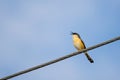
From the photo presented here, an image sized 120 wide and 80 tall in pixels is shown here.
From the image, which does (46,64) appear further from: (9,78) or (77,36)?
(77,36)

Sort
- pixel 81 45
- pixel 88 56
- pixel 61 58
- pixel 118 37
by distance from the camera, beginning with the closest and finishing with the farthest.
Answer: pixel 118 37 → pixel 61 58 → pixel 88 56 → pixel 81 45

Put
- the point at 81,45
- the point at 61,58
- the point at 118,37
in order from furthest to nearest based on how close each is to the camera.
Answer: the point at 81,45, the point at 61,58, the point at 118,37

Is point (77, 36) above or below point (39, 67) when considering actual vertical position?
below

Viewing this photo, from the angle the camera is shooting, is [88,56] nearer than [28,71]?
No

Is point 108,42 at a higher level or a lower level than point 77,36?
higher

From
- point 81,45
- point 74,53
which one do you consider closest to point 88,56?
point 81,45

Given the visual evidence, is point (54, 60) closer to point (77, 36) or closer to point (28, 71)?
point (28, 71)

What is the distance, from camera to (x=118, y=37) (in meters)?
5.25

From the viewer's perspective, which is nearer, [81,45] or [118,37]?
[118,37]

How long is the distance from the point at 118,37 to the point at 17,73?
1635 mm

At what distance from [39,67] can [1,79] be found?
0.62 metres

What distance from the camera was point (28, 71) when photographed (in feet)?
17.9

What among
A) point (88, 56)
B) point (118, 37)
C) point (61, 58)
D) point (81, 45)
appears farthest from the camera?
point (81, 45)

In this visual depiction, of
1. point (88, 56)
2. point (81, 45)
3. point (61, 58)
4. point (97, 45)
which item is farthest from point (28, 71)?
point (81, 45)
